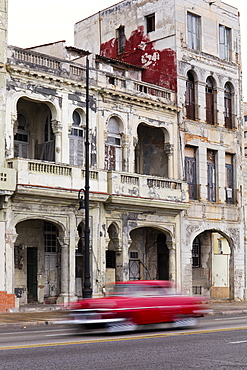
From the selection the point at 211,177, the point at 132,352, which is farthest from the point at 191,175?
the point at 132,352

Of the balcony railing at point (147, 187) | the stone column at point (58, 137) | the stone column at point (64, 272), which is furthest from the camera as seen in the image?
the balcony railing at point (147, 187)

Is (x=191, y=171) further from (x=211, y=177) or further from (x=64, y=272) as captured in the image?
(x=64, y=272)

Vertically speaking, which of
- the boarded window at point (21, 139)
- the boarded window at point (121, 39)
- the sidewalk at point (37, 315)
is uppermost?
the boarded window at point (121, 39)

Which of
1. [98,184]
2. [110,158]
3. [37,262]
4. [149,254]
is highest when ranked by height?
[110,158]

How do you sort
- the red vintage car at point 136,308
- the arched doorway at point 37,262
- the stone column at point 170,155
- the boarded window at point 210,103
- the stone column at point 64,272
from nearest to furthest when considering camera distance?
1. the red vintage car at point 136,308
2. the stone column at point 64,272
3. the arched doorway at point 37,262
4. the stone column at point 170,155
5. the boarded window at point 210,103

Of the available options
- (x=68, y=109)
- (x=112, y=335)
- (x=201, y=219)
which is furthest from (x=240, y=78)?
(x=112, y=335)

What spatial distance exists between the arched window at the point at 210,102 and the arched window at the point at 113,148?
6770 millimetres

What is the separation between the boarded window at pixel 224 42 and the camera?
130 feet

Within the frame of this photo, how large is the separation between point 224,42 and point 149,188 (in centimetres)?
1203

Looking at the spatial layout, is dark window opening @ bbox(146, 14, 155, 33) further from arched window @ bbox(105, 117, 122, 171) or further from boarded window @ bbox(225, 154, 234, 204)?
boarded window @ bbox(225, 154, 234, 204)

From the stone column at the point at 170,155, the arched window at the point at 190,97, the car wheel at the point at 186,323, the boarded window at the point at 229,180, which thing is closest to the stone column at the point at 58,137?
the stone column at the point at 170,155

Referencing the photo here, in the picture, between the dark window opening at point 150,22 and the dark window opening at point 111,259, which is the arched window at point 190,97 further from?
the dark window opening at point 111,259

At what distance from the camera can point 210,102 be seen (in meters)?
38.3

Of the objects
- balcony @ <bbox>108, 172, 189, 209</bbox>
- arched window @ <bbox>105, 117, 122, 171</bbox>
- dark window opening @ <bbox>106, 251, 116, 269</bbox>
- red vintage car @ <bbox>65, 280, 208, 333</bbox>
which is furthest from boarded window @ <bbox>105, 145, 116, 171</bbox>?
red vintage car @ <bbox>65, 280, 208, 333</bbox>
